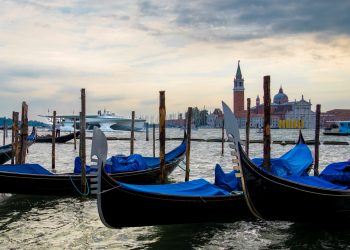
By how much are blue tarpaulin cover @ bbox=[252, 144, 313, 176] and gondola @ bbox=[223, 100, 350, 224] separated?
1.83 metres

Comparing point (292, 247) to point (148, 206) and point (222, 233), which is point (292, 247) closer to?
point (222, 233)

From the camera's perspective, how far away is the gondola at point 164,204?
5035 millimetres

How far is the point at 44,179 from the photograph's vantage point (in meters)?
7.83

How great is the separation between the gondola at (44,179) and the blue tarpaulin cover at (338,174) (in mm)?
3537

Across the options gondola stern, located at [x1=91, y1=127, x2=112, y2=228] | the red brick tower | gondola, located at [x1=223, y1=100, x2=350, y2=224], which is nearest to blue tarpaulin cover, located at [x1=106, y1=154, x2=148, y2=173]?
gondola stern, located at [x1=91, y1=127, x2=112, y2=228]

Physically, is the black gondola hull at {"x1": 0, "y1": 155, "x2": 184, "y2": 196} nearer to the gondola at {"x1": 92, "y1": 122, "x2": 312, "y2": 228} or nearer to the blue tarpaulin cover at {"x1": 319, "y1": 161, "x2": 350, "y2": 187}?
the gondola at {"x1": 92, "y1": 122, "x2": 312, "y2": 228}

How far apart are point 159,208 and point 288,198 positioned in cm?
161

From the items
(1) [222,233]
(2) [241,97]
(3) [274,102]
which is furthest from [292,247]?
(3) [274,102]

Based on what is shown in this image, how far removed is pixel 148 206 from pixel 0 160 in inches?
348

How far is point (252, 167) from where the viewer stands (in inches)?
207

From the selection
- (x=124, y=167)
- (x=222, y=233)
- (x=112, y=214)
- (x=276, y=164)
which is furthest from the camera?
(x=124, y=167)

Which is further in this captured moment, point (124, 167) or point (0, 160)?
point (0, 160)

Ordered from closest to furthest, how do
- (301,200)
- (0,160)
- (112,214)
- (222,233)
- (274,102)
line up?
(112,214)
(301,200)
(222,233)
(0,160)
(274,102)

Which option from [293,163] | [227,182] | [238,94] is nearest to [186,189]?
[227,182]
